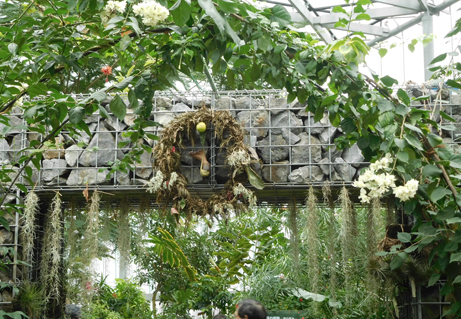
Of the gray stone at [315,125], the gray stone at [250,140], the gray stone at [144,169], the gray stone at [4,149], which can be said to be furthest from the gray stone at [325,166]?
the gray stone at [4,149]

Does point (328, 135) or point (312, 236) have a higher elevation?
point (328, 135)

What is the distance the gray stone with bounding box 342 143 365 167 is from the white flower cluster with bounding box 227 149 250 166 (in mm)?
756

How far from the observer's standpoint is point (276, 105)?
4293mm

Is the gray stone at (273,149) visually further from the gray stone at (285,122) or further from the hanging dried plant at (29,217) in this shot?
the hanging dried plant at (29,217)

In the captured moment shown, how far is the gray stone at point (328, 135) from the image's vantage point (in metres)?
4.22

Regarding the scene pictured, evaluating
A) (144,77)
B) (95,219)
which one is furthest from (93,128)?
(144,77)

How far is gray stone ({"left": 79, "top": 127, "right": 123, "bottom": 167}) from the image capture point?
4367 mm

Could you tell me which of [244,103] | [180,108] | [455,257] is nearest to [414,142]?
[455,257]

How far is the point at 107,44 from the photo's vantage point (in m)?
2.63

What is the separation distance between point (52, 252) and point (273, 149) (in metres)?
1.85

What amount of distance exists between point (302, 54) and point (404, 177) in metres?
0.71

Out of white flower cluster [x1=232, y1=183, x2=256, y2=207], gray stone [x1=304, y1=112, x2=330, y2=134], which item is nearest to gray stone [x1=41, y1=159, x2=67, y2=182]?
white flower cluster [x1=232, y1=183, x2=256, y2=207]

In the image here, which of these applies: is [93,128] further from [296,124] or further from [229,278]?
[229,278]

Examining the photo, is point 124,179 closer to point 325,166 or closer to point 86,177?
point 86,177
